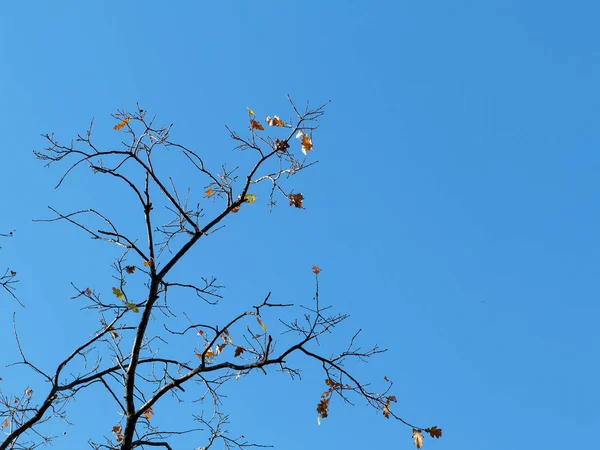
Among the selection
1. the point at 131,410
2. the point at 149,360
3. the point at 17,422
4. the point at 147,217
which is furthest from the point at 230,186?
the point at 17,422

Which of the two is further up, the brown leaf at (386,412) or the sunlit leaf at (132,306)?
the sunlit leaf at (132,306)

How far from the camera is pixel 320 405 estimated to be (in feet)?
18.3

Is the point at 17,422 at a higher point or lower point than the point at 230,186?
lower

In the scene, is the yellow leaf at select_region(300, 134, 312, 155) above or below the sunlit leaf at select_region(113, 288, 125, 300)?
above

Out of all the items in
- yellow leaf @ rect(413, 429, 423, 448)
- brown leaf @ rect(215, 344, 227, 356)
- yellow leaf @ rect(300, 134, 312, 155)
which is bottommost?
yellow leaf @ rect(413, 429, 423, 448)

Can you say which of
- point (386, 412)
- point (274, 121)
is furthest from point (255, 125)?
point (386, 412)

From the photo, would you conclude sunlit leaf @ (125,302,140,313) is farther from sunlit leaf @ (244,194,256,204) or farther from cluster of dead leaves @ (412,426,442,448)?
cluster of dead leaves @ (412,426,442,448)

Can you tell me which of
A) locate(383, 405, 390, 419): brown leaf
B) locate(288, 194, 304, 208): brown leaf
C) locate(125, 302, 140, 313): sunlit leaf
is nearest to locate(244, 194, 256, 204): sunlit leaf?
locate(288, 194, 304, 208): brown leaf

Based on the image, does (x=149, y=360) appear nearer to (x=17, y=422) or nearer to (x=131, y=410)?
(x=131, y=410)

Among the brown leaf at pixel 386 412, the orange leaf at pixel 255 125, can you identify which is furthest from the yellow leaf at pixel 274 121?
the brown leaf at pixel 386 412

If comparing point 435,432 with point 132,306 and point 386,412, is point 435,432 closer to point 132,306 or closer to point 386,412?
point 386,412

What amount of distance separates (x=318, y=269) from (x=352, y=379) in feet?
3.06

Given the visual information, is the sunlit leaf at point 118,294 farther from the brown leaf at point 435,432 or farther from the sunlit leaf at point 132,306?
the brown leaf at point 435,432

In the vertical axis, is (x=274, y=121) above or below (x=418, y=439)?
above
